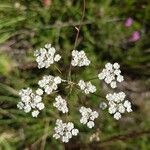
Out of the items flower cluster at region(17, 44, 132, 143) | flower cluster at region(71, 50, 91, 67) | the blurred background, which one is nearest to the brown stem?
the blurred background

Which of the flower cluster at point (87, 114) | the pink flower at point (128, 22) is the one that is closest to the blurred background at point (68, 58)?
the pink flower at point (128, 22)

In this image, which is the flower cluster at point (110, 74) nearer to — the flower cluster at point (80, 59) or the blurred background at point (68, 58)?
the flower cluster at point (80, 59)

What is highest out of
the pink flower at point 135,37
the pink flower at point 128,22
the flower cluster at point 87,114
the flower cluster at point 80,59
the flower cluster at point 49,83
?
the pink flower at point 128,22

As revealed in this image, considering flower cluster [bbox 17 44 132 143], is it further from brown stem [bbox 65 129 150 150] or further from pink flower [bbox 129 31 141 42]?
pink flower [bbox 129 31 141 42]

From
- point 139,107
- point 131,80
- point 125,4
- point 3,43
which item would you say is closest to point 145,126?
point 139,107

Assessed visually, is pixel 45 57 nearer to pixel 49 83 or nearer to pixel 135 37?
pixel 49 83
